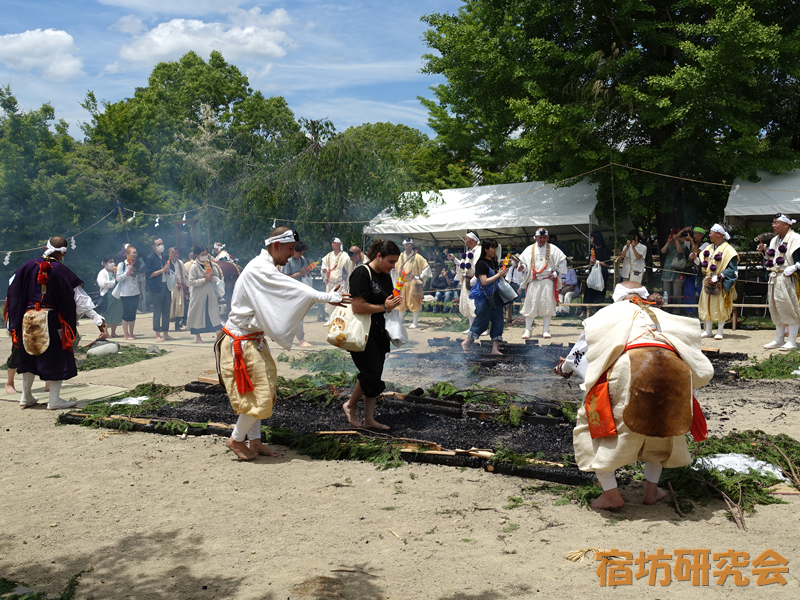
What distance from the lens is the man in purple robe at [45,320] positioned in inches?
273

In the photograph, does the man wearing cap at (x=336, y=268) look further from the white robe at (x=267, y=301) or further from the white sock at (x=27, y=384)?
the white robe at (x=267, y=301)

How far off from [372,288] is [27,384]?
4540 millimetres

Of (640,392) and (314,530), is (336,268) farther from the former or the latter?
(640,392)

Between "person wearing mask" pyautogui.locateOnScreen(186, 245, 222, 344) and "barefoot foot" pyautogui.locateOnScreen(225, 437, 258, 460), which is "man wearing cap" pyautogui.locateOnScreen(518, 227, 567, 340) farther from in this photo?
"barefoot foot" pyautogui.locateOnScreen(225, 437, 258, 460)

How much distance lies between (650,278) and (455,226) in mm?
5648

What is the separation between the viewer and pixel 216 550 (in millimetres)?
3602

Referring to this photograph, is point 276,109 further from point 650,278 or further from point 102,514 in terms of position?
point 102,514

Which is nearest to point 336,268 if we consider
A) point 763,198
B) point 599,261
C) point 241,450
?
point 599,261

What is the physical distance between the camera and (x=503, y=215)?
697 inches

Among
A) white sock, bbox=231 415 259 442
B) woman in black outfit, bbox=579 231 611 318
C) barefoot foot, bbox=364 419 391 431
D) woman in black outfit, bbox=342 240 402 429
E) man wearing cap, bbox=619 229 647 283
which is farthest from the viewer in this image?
woman in black outfit, bbox=579 231 611 318

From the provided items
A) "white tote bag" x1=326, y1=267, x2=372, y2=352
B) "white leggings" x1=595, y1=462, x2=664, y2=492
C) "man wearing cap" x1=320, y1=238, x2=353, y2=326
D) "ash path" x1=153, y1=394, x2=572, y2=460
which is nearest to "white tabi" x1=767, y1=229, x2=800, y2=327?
"ash path" x1=153, y1=394, x2=572, y2=460

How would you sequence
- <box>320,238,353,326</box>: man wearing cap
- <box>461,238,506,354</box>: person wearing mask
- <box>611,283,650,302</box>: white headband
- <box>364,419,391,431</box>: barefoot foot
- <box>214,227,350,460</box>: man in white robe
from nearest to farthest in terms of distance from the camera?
<box>611,283,650,302</box>: white headband, <box>214,227,350,460</box>: man in white robe, <box>364,419,391,431</box>: barefoot foot, <box>461,238,506,354</box>: person wearing mask, <box>320,238,353,326</box>: man wearing cap

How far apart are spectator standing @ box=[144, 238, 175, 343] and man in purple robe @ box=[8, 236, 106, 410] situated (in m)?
5.61

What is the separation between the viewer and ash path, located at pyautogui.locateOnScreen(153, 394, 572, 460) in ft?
17.6
